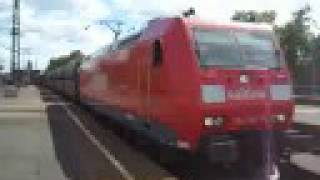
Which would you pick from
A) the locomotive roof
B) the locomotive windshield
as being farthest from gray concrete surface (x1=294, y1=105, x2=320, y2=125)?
the locomotive windshield

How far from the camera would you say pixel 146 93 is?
1612cm

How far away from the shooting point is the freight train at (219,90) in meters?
13.2

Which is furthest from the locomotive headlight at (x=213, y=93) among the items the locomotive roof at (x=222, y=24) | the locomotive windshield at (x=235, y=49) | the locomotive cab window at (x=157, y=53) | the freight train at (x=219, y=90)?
the locomotive cab window at (x=157, y=53)

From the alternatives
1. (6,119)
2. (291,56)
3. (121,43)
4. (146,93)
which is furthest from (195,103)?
(291,56)

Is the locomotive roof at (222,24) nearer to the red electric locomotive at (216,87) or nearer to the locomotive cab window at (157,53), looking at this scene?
the red electric locomotive at (216,87)

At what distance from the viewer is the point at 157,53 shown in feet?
49.5

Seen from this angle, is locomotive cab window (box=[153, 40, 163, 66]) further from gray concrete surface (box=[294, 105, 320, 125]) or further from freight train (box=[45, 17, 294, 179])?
gray concrete surface (box=[294, 105, 320, 125])

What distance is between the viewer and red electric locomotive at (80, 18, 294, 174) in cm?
1323

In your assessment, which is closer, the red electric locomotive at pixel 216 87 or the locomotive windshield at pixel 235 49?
the red electric locomotive at pixel 216 87

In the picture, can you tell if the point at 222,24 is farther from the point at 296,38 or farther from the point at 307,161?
the point at 296,38

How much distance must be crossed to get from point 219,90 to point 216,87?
7cm

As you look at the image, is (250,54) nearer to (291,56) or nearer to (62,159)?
(62,159)

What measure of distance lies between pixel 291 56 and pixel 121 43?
6451cm

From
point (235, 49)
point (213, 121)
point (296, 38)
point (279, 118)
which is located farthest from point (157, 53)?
point (296, 38)
